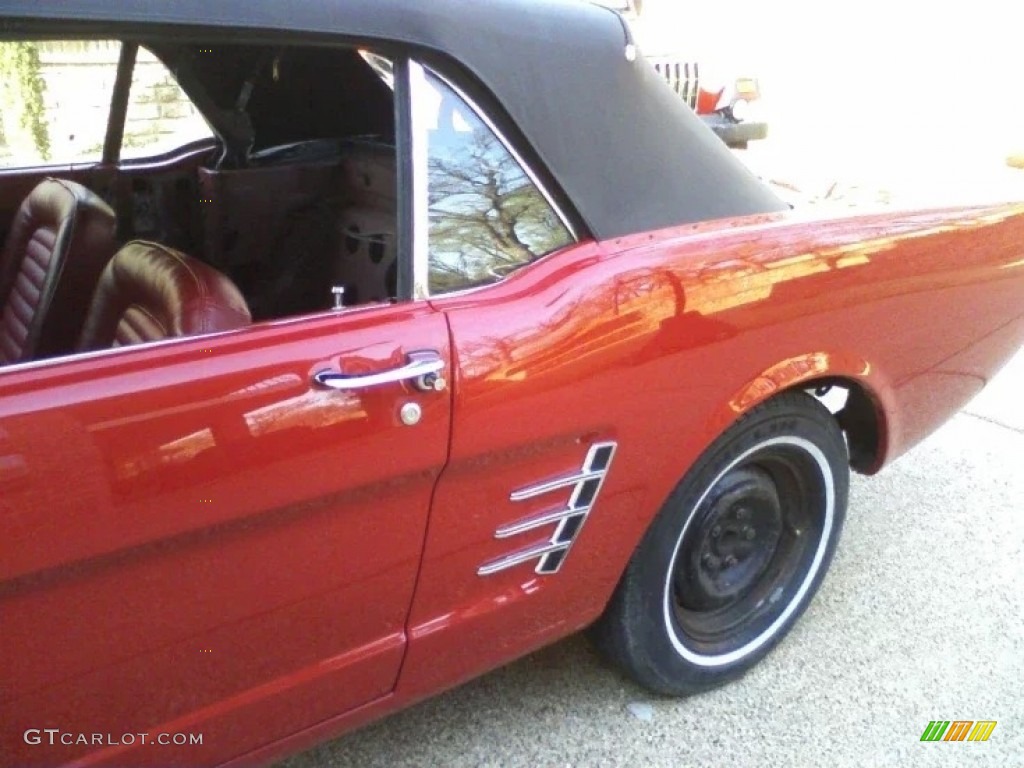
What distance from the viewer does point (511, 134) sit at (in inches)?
66.4

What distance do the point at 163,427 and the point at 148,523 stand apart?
14cm

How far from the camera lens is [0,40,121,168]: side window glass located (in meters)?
2.73

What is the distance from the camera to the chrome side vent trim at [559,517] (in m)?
1.78

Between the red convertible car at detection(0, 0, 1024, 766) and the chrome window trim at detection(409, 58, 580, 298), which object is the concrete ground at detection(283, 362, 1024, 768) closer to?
the red convertible car at detection(0, 0, 1024, 766)

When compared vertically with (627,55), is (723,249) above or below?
below

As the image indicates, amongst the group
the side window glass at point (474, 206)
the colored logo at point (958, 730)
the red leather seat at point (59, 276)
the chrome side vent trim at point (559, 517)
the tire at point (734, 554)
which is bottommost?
the colored logo at point (958, 730)

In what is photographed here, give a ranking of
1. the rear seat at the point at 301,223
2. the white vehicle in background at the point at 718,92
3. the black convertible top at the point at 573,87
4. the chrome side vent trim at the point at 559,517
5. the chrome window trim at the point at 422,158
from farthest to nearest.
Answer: the white vehicle in background at the point at 718,92, the rear seat at the point at 301,223, the chrome side vent trim at the point at 559,517, the chrome window trim at the point at 422,158, the black convertible top at the point at 573,87

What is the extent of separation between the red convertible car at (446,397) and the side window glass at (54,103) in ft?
0.17

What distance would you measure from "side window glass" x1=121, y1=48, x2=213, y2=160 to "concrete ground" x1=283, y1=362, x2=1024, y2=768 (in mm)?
2030

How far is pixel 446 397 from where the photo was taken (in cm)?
154

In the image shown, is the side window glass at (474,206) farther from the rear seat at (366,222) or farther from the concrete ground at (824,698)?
the concrete ground at (824,698)

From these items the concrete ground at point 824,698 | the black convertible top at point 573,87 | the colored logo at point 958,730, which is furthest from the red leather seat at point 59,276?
the colored logo at point 958,730

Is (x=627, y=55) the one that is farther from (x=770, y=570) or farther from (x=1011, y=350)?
(x=1011, y=350)

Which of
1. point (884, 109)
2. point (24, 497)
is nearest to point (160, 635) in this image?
point (24, 497)
